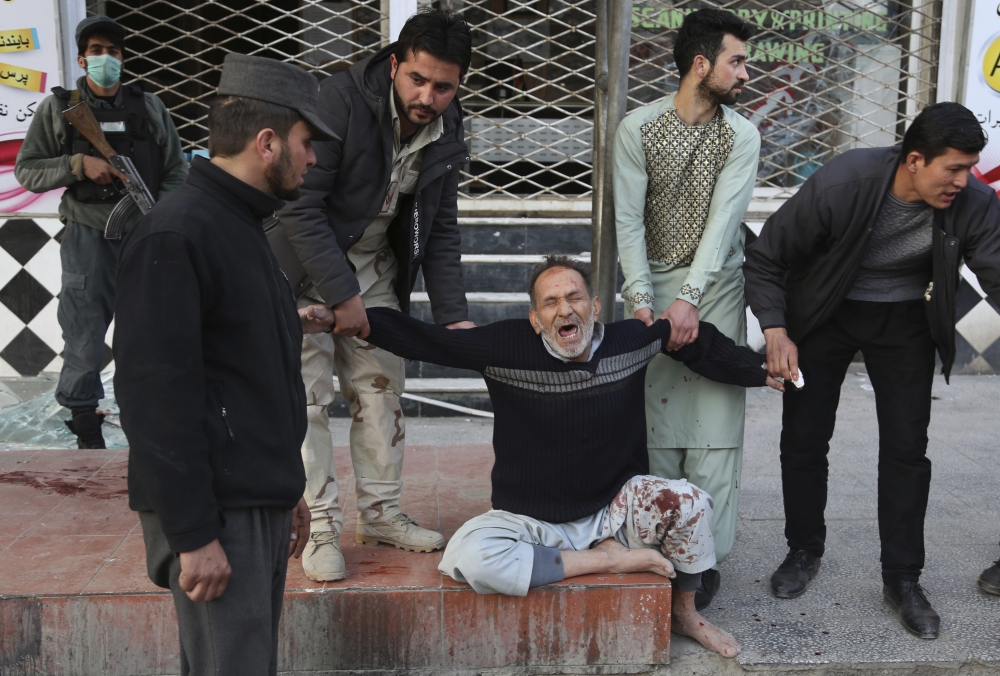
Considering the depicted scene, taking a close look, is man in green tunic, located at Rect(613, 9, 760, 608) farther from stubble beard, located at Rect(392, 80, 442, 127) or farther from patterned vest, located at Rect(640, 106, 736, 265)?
stubble beard, located at Rect(392, 80, 442, 127)

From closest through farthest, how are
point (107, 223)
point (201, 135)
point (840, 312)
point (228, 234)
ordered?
point (228, 234), point (840, 312), point (107, 223), point (201, 135)

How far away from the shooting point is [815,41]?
20.9 ft

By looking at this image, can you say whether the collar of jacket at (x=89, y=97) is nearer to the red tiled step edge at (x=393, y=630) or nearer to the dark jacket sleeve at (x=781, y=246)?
the red tiled step edge at (x=393, y=630)

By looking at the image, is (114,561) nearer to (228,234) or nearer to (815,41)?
(228,234)

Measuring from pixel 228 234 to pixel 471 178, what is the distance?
14.5 ft

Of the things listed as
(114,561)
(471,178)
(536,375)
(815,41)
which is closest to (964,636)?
(536,375)

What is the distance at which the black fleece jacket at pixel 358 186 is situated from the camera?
2713 mm

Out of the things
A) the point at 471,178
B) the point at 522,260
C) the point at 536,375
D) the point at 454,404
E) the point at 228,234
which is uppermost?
the point at 228,234

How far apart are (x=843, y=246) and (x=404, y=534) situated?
1.71 meters

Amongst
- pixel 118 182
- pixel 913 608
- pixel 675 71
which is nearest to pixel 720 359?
pixel 913 608

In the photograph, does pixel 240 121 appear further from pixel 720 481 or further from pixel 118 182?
pixel 118 182

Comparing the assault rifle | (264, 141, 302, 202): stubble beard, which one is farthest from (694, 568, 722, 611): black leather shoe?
the assault rifle

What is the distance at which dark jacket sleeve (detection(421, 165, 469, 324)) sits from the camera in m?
3.19

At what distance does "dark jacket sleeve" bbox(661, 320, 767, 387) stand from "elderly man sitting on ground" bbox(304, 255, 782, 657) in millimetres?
215
